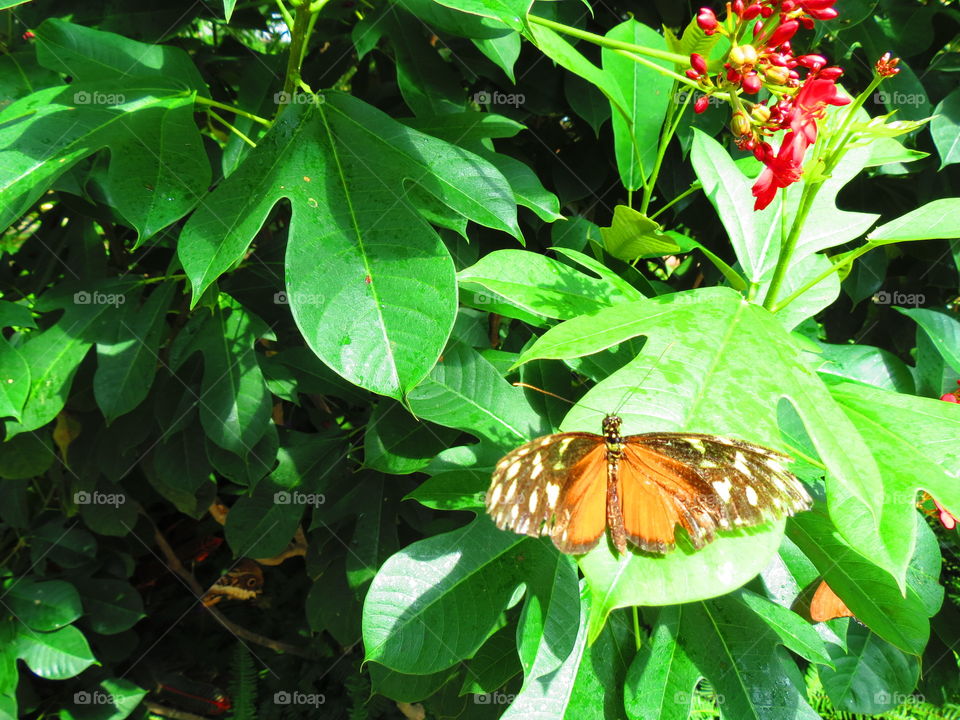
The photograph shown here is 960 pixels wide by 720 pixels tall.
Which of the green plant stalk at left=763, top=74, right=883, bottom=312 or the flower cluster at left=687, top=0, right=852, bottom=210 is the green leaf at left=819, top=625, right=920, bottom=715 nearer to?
the green plant stalk at left=763, top=74, right=883, bottom=312

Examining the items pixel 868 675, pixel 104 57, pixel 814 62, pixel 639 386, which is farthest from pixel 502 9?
pixel 868 675

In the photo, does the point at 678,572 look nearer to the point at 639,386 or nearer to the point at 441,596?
the point at 639,386

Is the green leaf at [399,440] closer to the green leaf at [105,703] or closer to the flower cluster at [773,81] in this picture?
the flower cluster at [773,81]

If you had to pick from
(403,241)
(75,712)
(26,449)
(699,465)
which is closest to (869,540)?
(699,465)

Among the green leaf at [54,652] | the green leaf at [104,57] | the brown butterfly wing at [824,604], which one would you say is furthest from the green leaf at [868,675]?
the green leaf at [54,652]

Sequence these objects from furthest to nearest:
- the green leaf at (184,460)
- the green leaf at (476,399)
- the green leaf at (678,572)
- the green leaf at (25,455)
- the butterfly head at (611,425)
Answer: the green leaf at (25,455) < the green leaf at (184,460) < the green leaf at (476,399) < the butterfly head at (611,425) < the green leaf at (678,572)

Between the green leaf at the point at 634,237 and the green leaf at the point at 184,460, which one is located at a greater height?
the green leaf at the point at 634,237

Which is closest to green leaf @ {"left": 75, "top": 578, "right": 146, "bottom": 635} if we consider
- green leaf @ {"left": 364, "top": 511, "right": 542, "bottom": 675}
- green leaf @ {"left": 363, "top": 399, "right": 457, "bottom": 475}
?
green leaf @ {"left": 363, "top": 399, "right": 457, "bottom": 475}
